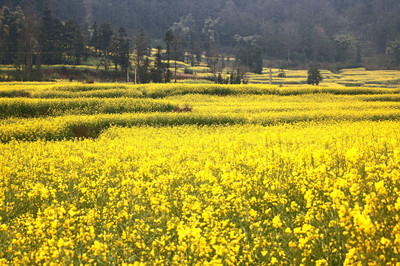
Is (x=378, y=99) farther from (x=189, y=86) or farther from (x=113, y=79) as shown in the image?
(x=113, y=79)

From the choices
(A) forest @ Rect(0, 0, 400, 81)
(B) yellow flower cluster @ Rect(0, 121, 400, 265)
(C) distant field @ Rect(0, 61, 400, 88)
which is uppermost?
(A) forest @ Rect(0, 0, 400, 81)

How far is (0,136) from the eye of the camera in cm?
1611

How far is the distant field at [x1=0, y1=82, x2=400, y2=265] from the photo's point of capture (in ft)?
11.3

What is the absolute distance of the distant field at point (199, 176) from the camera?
345cm

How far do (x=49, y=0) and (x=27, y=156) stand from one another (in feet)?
542

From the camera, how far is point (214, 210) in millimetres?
5273

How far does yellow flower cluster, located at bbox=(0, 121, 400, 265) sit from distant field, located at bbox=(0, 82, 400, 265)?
0.04 meters

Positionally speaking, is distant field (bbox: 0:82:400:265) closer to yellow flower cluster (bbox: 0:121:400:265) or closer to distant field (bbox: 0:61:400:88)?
yellow flower cluster (bbox: 0:121:400:265)

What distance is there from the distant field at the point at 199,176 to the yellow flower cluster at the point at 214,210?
37 millimetres

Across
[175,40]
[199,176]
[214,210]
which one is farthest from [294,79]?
[214,210]

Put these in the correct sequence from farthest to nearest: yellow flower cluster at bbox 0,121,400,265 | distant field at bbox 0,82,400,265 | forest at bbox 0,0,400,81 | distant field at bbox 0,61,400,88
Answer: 1. forest at bbox 0,0,400,81
2. distant field at bbox 0,61,400,88
3. distant field at bbox 0,82,400,265
4. yellow flower cluster at bbox 0,121,400,265

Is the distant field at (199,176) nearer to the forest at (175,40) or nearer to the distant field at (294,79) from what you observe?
the distant field at (294,79)

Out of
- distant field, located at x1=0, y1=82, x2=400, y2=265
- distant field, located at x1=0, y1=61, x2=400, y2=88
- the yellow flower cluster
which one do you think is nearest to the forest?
distant field, located at x1=0, y1=61, x2=400, y2=88

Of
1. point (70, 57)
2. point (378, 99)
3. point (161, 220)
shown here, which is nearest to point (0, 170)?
point (161, 220)
